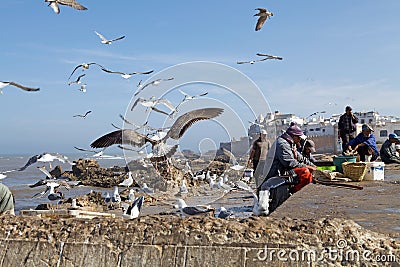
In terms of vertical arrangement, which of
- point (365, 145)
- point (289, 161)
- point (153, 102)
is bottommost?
point (289, 161)

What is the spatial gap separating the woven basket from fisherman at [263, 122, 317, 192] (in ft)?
1.77

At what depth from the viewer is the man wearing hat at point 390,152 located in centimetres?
1275

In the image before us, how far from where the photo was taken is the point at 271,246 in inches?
125

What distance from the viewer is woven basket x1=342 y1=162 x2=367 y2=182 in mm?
7805

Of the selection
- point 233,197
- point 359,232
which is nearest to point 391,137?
point 233,197

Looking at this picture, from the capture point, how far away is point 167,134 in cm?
1316

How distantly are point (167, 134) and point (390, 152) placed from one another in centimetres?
578

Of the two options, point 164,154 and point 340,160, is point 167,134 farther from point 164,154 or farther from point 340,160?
point 340,160

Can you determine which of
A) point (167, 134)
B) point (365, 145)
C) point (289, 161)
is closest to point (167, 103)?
point (167, 134)

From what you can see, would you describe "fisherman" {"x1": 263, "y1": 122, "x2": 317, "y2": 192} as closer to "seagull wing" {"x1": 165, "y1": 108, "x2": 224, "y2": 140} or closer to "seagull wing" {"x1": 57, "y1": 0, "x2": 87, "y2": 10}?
"seagull wing" {"x1": 165, "y1": 108, "x2": 224, "y2": 140}

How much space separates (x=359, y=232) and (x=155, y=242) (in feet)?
4.41

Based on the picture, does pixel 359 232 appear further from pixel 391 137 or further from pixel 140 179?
pixel 140 179

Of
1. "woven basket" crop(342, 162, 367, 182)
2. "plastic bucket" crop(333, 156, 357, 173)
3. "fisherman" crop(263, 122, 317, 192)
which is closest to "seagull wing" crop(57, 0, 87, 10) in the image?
"fisherman" crop(263, 122, 317, 192)

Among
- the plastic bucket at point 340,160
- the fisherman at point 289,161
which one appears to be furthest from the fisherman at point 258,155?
the fisherman at point 289,161
